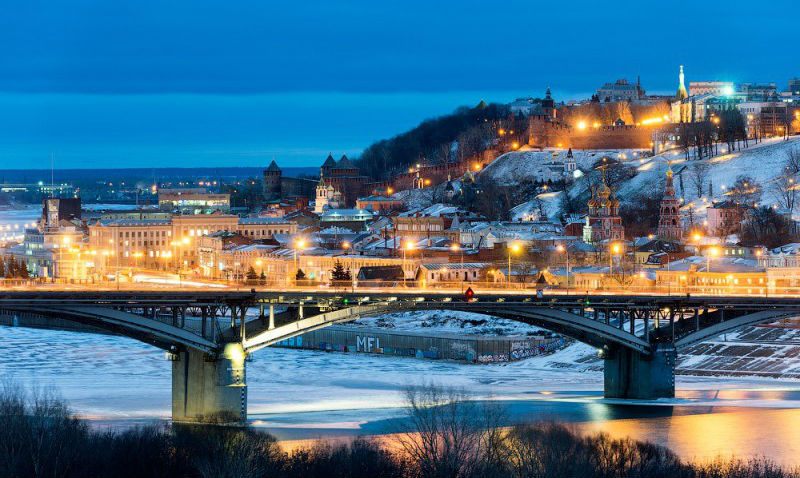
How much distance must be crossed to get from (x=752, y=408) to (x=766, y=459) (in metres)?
15.2

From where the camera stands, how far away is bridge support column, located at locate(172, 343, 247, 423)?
219 ft

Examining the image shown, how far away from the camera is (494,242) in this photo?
14450 cm

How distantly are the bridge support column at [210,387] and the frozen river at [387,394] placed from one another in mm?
1750

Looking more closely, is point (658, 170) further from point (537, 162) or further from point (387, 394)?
point (387, 394)

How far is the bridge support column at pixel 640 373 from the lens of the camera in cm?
7588

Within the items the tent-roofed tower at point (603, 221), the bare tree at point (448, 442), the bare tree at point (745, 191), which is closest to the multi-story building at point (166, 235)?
the tent-roofed tower at point (603, 221)

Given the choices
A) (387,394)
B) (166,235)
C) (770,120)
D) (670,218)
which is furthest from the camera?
(770,120)

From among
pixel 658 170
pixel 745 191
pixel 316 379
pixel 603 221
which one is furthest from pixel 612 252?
pixel 658 170

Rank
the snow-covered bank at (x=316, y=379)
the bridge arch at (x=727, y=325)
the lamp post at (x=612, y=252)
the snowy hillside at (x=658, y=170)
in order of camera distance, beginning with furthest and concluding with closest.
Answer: the snowy hillside at (x=658, y=170) < the lamp post at (x=612, y=252) < the bridge arch at (x=727, y=325) < the snow-covered bank at (x=316, y=379)

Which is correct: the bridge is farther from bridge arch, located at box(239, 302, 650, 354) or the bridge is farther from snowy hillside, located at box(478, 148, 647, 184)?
snowy hillside, located at box(478, 148, 647, 184)

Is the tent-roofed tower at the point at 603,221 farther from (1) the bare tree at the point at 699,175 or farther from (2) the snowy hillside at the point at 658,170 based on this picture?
(1) the bare tree at the point at 699,175

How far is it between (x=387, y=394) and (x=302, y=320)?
38.3ft

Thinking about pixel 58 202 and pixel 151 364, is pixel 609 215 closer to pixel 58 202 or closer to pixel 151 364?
pixel 151 364

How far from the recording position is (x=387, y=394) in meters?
80.4
